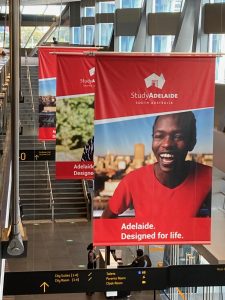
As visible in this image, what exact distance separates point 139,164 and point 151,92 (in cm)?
93

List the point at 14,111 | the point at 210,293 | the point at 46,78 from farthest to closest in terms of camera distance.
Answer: the point at 46,78
the point at 210,293
the point at 14,111

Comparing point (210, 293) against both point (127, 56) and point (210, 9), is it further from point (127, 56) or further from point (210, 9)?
point (127, 56)

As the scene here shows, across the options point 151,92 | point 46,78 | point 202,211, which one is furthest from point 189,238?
point 46,78

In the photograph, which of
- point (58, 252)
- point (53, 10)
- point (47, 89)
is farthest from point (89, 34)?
point (47, 89)

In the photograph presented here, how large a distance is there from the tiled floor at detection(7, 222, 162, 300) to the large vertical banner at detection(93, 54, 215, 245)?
326 inches

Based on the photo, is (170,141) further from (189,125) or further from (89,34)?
(89,34)

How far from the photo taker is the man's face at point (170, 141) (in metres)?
8.69

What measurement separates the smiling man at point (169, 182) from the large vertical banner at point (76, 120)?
16.3ft

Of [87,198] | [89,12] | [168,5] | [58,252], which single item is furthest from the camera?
[89,12]

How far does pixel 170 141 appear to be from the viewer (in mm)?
8703

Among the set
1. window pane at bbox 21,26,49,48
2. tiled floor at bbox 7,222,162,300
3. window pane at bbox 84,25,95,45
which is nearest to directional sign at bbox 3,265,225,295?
tiled floor at bbox 7,222,162,300

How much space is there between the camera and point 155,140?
343 inches

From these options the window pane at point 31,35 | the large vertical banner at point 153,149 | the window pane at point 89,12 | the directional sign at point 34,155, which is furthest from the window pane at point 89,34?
the large vertical banner at point 153,149

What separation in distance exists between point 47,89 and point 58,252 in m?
5.31
